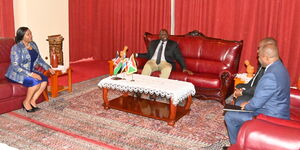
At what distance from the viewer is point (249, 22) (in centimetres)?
609

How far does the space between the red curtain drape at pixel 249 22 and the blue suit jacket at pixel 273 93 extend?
322 centimetres

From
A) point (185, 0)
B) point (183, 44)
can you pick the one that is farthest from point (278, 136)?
point (185, 0)

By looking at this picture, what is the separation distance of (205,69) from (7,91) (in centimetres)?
308

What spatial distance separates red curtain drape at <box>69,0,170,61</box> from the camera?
7.32 meters

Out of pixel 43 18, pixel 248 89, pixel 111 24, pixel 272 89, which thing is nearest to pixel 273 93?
pixel 272 89

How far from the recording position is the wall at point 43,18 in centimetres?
598

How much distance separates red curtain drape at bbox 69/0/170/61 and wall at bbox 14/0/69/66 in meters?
1.58

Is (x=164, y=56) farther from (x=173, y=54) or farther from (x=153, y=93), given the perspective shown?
(x=153, y=93)

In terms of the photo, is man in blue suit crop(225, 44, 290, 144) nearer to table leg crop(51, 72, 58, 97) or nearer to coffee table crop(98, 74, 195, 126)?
coffee table crop(98, 74, 195, 126)

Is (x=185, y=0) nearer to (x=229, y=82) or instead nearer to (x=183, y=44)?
(x=183, y=44)

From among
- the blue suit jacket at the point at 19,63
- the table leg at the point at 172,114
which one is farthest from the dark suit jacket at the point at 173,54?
the blue suit jacket at the point at 19,63

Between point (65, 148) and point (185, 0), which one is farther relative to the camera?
point (185, 0)

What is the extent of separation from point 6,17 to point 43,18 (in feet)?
2.22

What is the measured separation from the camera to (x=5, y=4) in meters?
5.98
